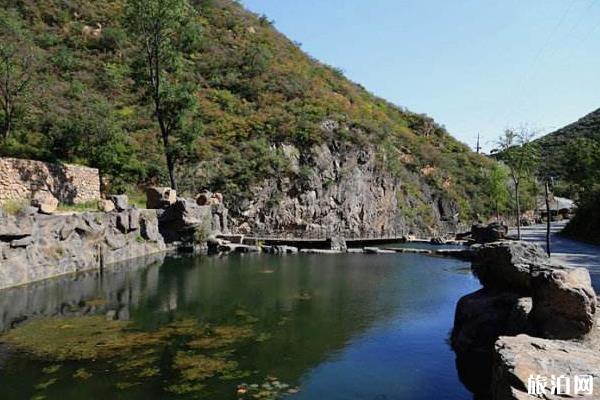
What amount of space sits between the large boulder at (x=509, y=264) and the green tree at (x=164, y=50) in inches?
997

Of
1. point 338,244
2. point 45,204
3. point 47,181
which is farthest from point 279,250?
point 45,204

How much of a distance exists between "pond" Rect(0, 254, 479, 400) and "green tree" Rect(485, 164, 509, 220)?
36.8m

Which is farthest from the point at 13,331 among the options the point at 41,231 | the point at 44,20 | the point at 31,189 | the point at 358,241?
the point at 44,20

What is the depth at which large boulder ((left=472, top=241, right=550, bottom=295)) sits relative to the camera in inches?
493

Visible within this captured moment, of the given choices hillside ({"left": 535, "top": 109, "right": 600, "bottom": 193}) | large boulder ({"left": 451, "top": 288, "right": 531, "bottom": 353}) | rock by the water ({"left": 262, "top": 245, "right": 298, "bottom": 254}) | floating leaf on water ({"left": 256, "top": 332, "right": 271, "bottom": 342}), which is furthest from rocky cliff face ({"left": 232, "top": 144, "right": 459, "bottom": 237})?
large boulder ({"left": 451, "top": 288, "right": 531, "bottom": 353})

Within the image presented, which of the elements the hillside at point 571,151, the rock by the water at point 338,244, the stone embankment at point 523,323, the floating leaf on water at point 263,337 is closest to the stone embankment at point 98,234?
the rock by the water at point 338,244

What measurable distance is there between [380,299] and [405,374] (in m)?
7.77

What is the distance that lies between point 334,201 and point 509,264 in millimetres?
31701

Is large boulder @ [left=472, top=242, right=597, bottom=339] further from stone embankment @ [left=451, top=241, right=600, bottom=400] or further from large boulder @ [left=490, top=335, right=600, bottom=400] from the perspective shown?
large boulder @ [left=490, top=335, right=600, bottom=400]

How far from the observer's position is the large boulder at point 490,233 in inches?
1350

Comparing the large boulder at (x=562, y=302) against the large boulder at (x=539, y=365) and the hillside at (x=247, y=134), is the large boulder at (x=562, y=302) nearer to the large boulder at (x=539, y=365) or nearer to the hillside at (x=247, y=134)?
the large boulder at (x=539, y=365)

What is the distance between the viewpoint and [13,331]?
14.1 m

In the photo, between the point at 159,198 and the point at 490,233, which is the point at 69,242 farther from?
the point at 490,233

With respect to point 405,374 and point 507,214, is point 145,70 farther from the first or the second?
point 507,214
